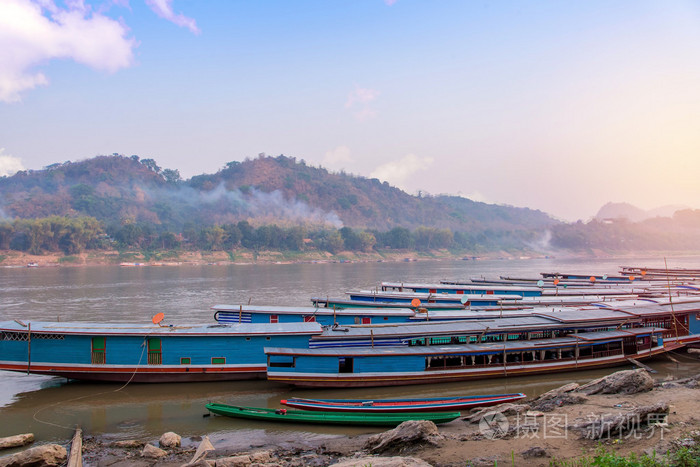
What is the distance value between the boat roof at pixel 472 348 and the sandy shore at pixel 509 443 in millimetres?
3365

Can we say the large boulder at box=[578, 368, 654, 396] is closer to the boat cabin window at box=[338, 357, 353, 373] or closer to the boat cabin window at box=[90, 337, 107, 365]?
the boat cabin window at box=[338, 357, 353, 373]

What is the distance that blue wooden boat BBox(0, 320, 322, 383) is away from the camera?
695 inches

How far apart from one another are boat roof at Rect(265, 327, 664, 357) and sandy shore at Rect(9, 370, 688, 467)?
3365 millimetres

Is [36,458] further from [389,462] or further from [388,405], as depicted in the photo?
[388,405]

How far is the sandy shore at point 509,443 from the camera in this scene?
31.9 ft

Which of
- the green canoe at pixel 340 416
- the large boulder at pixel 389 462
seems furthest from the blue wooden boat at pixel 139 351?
the large boulder at pixel 389 462

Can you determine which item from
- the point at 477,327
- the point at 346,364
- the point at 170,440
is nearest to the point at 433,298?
the point at 477,327

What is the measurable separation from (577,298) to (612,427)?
2211 cm

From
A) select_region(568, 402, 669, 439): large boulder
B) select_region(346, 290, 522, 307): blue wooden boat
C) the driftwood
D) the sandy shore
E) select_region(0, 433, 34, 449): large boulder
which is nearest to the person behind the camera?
the sandy shore

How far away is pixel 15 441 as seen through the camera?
43.1 ft

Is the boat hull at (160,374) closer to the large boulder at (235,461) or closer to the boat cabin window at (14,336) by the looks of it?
the boat cabin window at (14,336)

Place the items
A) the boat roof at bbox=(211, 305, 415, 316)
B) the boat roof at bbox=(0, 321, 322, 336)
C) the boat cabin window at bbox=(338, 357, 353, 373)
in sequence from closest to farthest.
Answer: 1. the boat cabin window at bbox=(338, 357, 353, 373)
2. the boat roof at bbox=(0, 321, 322, 336)
3. the boat roof at bbox=(211, 305, 415, 316)

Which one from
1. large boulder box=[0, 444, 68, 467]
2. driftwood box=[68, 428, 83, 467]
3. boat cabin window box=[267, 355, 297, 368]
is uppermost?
boat cabin window box=[267, 355, 297, 368]

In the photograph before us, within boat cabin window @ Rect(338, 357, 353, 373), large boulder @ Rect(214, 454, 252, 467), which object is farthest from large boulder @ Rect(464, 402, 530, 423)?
large boulder @ Rect(214, 454, 252, 467)
